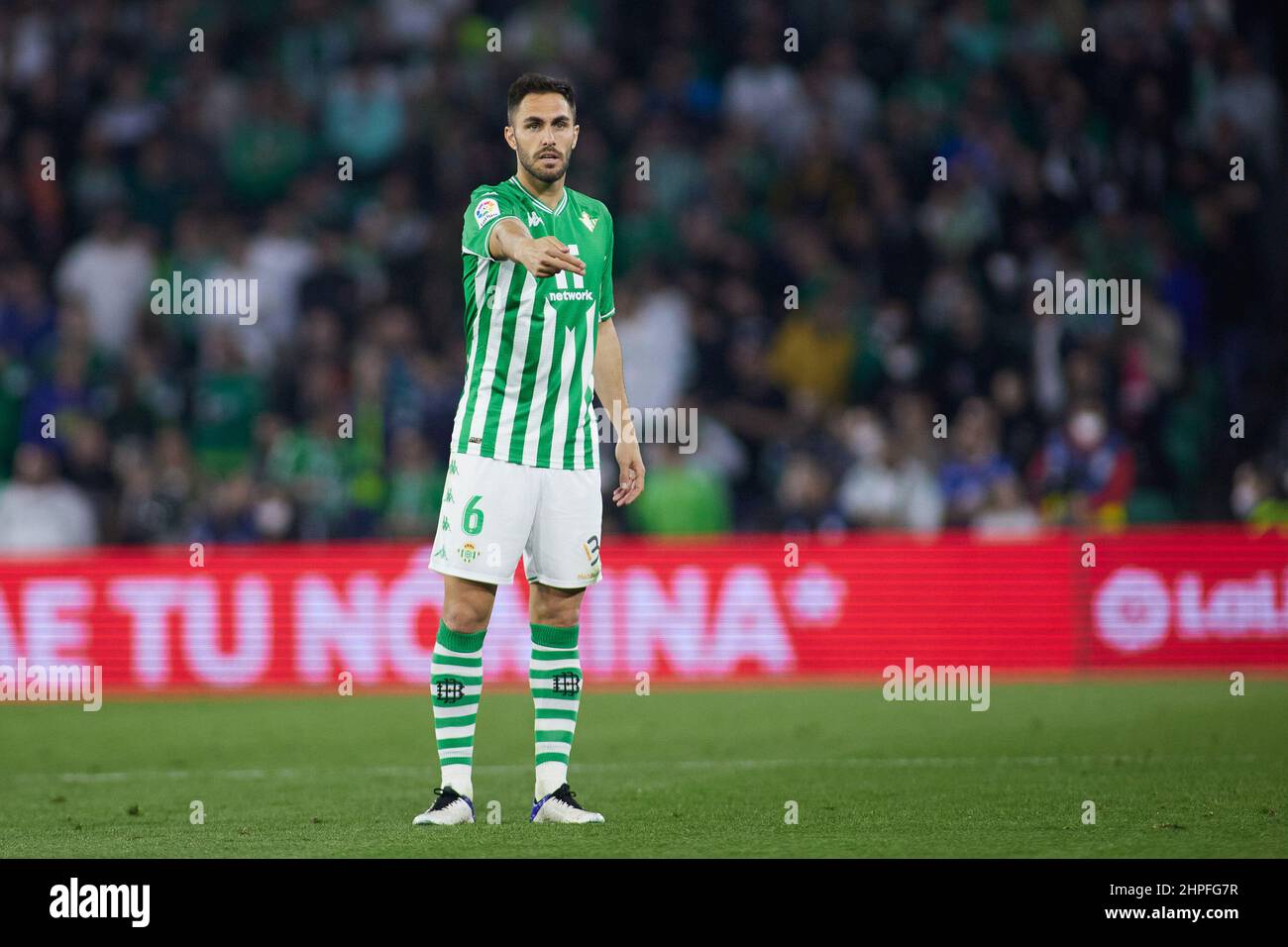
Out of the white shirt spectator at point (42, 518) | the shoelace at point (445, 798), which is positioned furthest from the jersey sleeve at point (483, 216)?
the white shirt spectator at point (42, 518)

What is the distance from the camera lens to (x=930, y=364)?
16.2 m

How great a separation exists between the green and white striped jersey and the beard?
0.36 ft

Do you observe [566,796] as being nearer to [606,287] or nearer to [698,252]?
[606,287]

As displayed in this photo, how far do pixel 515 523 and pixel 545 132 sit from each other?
4.63 feet

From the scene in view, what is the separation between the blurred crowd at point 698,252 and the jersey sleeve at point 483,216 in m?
8.18

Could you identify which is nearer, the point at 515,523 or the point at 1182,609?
the point at 515,523

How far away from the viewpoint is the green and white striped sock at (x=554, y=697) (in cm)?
709

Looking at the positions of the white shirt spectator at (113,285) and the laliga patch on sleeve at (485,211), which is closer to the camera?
the laliga patch on sleeve at (485,211)

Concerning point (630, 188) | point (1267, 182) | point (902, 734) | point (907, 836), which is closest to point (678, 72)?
point (630, 188)

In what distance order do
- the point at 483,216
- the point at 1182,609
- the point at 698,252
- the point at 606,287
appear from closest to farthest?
1. the point at 483,216
2. the point at 606,287
3. the point at 1182,609
4. the point at 698,252

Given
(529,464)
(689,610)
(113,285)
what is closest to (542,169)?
(529,464)

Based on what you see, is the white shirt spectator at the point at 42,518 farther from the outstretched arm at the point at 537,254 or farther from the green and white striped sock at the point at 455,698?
the outstretched arm at the point at 537,254

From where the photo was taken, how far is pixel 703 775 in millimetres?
8734

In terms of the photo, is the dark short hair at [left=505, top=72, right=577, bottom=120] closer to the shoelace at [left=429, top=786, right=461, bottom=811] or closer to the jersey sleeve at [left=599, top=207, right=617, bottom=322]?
the jersey sleeve at [left=599, top=207, right=617, bottom=322]
